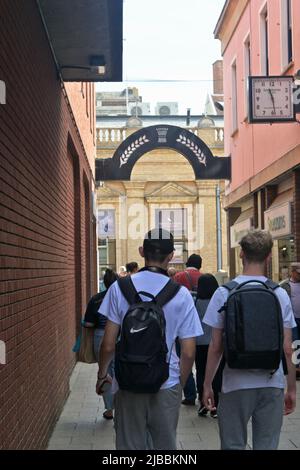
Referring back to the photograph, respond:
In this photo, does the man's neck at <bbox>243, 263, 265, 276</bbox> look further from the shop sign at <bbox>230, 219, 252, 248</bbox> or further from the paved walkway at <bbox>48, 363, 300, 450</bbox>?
the shop sign at <bbox>230, 219, 252, 248</bbox>

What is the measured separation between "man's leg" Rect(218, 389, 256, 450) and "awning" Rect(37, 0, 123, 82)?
14.1 feet

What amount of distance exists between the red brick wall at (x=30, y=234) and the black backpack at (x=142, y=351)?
94cm

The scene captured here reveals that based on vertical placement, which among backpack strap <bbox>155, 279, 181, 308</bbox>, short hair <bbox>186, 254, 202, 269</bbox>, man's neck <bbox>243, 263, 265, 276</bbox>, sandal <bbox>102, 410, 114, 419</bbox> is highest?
short hair <bbox>186, 254, 202, 269</bbox>

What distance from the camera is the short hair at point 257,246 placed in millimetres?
4652

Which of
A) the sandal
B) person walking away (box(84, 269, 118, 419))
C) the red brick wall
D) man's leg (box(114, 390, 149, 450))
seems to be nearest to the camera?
man's leg (box(114, 390, 149, 450))

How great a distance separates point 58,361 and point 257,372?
477 cm

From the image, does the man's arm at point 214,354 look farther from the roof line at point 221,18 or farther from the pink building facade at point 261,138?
the roof line at point 221,18

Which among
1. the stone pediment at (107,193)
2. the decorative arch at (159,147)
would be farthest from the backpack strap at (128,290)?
the stone pediment at (107,193)

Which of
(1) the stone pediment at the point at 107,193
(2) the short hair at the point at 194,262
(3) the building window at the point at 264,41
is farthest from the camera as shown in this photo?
(1) the stone pediment at the point at 107,193

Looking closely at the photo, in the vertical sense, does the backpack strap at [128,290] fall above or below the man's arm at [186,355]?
above

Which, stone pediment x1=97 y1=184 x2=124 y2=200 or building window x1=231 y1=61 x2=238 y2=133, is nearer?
building window x1=231 y1=61 x2=238 y2=133

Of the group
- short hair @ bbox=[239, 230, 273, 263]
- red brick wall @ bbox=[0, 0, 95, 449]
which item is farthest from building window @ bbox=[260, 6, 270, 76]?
short hair @ bbox=[239, 230, 273, 263]

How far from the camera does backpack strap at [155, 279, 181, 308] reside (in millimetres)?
4408

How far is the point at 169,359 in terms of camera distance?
442cm
